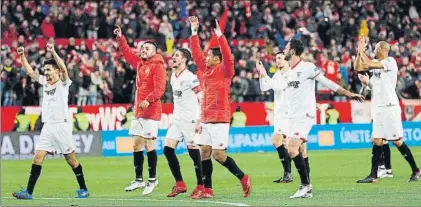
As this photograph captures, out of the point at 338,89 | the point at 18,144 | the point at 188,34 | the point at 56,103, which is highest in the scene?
the point at 188,34

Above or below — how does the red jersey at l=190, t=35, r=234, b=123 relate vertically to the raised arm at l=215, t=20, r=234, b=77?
below

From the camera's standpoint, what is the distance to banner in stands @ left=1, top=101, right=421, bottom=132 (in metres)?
35.2

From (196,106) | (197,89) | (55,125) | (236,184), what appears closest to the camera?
(55,125)

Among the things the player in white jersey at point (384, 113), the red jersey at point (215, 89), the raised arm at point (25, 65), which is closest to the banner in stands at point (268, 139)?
the player in white jersey at point (384, 113)

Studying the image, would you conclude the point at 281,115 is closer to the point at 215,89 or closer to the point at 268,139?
the point at 215,89

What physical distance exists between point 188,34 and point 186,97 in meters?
24.3

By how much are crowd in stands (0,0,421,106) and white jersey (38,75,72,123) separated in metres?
17.5

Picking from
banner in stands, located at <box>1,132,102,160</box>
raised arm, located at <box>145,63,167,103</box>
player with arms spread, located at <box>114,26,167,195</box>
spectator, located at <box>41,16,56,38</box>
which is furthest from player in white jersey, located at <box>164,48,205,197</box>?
spectator, located at <box>41,16,56,38</box>

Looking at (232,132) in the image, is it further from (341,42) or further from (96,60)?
(341,42)

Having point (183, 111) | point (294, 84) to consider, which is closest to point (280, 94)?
point (183, 111)

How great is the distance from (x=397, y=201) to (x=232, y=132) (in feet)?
62.3

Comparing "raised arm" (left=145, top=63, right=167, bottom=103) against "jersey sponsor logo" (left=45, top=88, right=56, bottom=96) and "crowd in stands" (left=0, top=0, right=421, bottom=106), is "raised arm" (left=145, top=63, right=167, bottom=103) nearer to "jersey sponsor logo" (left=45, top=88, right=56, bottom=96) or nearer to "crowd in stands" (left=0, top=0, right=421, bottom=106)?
"jersey sponsor logo" (left=45, top=88, right=56, bottom=96)

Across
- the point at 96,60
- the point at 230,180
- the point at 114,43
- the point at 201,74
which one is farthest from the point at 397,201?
the point at 114,43

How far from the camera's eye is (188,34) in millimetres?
43594
